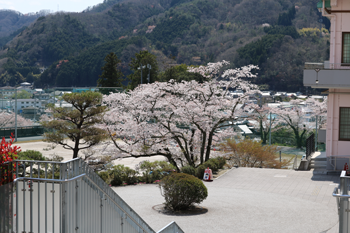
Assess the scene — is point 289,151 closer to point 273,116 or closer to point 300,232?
point 273,116

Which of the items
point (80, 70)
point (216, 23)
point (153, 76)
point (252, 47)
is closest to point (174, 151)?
point (153, 76)

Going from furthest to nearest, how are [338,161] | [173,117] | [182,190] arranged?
[173,117] → [338,161] → [182,190]

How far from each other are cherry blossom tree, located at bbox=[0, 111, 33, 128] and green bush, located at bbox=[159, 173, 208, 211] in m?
23.4

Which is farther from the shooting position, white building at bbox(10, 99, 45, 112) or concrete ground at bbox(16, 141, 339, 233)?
white building at bbox(10, 99, 45, 112)

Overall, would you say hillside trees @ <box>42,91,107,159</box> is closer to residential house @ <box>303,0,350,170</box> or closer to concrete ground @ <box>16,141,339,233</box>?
concrete ground @ <box>16,141,339,233</box>

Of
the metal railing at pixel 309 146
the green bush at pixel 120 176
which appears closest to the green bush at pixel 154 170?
the green bush at pixel 120 176

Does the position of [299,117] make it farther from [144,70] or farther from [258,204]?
[144,70]

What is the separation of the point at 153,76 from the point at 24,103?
2589cm

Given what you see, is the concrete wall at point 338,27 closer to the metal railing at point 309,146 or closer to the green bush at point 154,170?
the metal railing at point 309,146

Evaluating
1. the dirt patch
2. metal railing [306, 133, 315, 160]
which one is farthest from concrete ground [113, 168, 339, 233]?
metal railing [306, 133, 315, 160]

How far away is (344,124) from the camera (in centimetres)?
1648

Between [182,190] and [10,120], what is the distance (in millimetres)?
24517

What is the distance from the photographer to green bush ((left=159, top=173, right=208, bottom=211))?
1059cm

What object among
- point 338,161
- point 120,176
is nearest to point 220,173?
point 120,176
